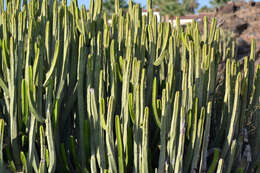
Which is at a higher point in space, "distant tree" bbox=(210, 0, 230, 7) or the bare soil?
"distant tree" bbox=(210, 0, 230, 7)

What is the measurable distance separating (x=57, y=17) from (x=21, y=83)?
0.67 m

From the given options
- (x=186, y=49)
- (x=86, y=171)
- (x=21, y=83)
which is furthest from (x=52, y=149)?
(x=186, y=49)

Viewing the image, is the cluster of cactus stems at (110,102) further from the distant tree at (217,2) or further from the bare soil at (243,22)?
the distant tree at (217,2)

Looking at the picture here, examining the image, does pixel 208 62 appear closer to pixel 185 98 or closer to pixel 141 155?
pixel 185 98

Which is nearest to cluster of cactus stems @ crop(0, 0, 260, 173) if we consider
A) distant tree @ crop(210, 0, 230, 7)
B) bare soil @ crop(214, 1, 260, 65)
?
bare soil @ crop(214, 1, 260, 65)

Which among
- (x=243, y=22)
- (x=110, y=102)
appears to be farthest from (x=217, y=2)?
(x=110, y=102)

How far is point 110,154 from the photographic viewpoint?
2.78 m

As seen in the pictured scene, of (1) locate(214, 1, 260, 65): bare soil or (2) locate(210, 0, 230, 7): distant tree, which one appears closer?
(1) locate(214, 1, 260, 65): bare soil

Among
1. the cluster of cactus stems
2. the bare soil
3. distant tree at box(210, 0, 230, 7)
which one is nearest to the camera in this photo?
the cluster of cactus stems

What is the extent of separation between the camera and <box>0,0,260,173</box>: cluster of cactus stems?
281cm

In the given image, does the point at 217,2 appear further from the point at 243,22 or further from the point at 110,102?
the point at 110,102

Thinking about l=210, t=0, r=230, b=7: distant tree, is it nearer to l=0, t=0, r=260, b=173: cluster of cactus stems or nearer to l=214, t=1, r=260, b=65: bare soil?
l=214, t=1, r=260, b=65: bare soil

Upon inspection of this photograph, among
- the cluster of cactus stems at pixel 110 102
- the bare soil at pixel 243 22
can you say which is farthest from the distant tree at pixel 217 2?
the cluster of cactus stems at pixel 110 102

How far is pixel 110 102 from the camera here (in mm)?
2693
